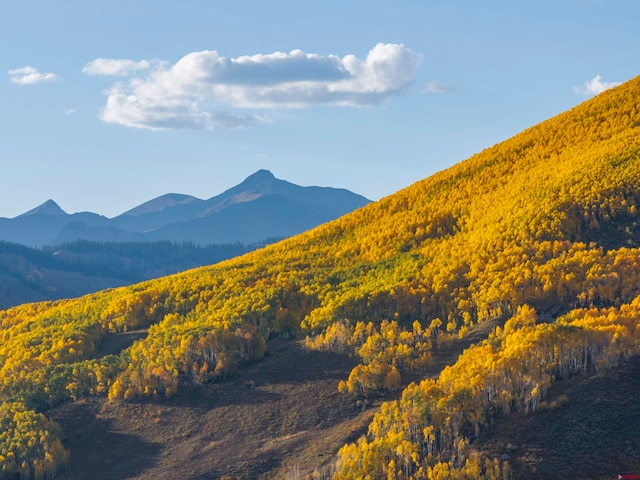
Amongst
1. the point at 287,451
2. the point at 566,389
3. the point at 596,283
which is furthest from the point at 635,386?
the point at 287,451

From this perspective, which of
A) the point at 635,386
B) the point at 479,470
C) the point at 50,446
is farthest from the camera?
the point at 50,446

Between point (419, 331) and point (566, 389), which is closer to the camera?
point (566, 389)

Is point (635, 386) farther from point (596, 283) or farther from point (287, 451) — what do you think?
point (287, 451)

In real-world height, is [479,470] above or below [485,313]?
below

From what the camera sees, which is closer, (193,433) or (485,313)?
(193,433)

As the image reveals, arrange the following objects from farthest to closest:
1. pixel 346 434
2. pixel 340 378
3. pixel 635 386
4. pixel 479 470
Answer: pixel 340 378 → pixel 346 434 → pixel 635 386 → pixel 479 470

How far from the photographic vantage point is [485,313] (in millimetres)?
195375

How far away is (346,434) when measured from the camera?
15788 cm

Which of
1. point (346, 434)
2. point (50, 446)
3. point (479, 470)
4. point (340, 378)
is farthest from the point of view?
point (340, 378)

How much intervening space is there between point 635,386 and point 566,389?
422 inches

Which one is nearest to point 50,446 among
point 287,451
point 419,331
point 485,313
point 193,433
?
point 193,433

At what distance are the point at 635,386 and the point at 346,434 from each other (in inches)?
1902

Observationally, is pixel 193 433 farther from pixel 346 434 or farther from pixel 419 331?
pixel 419 331

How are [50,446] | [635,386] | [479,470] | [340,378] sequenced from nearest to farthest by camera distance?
[479,470], [635,386], [50,446], [340,378]
